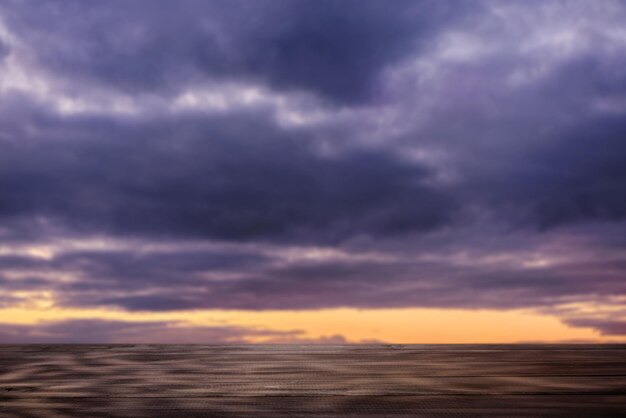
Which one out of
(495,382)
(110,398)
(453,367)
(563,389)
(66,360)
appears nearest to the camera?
(110,398)

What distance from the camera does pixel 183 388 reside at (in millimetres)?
5391

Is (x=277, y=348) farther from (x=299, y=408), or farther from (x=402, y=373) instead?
(x=299, y=408)

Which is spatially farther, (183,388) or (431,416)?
(183,388)

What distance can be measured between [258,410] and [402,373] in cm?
237

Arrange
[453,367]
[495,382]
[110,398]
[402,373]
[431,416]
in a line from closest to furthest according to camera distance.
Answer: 1. [431,416]
2. [110,398]
3. [495,382]
4. [402,373]
5. [453,367]

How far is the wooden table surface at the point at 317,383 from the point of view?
14.5ft

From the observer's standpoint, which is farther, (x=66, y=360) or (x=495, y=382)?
(x=66, y=360)

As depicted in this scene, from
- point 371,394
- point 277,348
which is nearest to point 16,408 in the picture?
point 371,394

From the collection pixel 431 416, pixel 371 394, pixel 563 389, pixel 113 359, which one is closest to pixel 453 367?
pixel 563 389

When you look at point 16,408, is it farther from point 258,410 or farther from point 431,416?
point 431,416

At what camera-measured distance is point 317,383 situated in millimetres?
5637

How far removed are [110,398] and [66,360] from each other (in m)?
3.62

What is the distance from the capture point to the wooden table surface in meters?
4.41

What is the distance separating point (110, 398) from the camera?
16.2 feet
